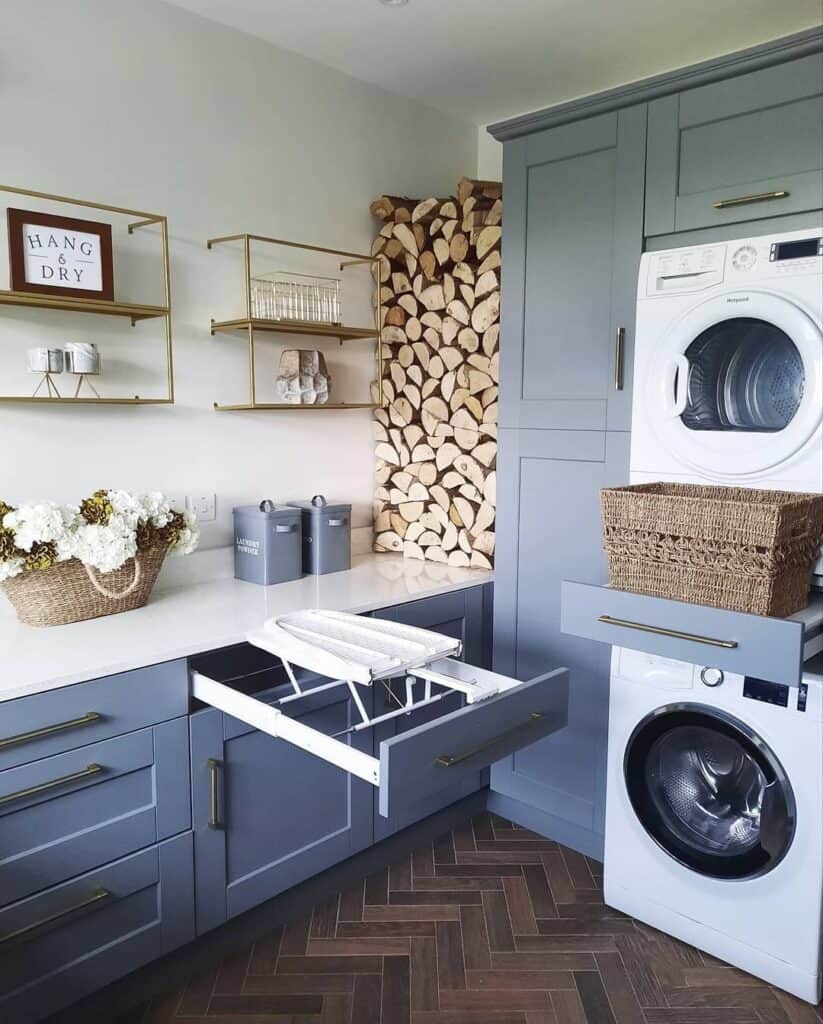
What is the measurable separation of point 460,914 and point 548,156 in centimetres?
217

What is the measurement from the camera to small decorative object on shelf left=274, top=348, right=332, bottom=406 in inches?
105

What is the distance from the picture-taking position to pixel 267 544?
2.52 m

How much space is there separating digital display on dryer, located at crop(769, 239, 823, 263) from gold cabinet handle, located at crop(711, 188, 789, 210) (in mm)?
111

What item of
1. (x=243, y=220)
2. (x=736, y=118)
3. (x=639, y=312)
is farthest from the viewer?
(x=243, y=220)

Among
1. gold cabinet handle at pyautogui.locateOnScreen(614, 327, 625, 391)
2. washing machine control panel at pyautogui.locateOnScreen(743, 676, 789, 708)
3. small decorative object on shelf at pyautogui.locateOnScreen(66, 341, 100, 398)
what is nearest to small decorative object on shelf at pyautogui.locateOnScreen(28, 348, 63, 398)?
small decorative object on shelf at pyautogui.locateOnScreen(66, 341, 100, 398)

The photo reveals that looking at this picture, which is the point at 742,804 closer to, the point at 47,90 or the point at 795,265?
the point at 795,265

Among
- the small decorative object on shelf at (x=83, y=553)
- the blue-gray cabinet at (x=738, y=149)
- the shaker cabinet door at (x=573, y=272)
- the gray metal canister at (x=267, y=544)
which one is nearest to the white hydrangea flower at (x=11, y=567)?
the small decorative object on shelf at (x=83, y=553)

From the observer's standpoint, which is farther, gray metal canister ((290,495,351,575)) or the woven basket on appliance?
gray metal canister ((290,495,351,575))

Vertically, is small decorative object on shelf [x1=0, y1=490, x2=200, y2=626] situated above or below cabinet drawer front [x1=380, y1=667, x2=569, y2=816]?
above

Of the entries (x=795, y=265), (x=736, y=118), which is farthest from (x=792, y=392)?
Answer: (x=736, y=118)

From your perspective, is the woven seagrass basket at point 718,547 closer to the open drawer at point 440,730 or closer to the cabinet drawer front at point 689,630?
the cabinet drawer front at point 689,630

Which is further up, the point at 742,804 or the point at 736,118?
the point at 736,118

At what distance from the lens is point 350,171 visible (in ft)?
9.50

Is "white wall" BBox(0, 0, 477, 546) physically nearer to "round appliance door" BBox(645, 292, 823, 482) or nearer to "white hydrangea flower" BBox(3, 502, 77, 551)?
"white hydrangea flower" BBox(3, 502, 77, 551)
